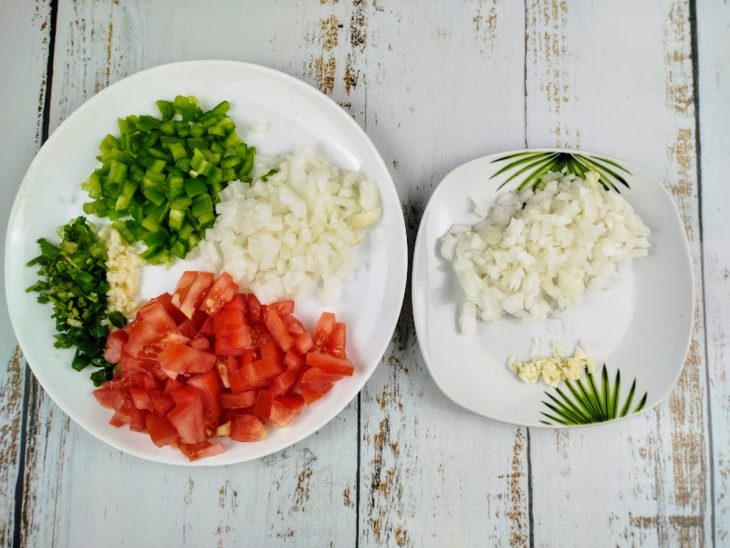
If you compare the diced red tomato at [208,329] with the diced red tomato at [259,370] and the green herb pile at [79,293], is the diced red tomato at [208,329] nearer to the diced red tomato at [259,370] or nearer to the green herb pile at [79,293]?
the diced red tomato at [259,370]

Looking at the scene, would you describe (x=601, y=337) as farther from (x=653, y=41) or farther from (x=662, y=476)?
(x=653, y=41)

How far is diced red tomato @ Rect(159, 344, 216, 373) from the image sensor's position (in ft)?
5.45

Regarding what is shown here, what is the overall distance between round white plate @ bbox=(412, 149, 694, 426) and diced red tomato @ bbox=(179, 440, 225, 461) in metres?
0.65

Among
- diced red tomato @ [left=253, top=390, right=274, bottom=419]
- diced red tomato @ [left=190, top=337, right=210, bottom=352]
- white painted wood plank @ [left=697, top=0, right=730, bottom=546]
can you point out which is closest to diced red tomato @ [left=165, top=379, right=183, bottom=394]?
diced red tomato @ [left=190, top=337, right=210, bottom=352]

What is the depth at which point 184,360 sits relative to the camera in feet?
5.47

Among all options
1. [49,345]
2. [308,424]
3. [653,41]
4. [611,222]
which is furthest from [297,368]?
[653,41]

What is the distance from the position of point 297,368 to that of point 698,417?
1.27m

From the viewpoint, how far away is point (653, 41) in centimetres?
214

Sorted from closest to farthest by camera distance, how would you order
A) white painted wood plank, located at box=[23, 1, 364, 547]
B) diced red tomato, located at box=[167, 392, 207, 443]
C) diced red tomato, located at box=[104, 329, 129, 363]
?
diced red tomato, located at box=[167, 392, 207, 443]
diced red tomato, located at box=[104, 329, 129, 363]
white painted wood plank, located at box=[23, 1, 364, 547]

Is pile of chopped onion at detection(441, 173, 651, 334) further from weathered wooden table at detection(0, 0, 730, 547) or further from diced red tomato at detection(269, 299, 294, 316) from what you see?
diced red tomato at detection(269, 299, 294, 316)

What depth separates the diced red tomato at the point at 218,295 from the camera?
1.74 meters

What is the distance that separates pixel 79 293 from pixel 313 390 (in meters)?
0.71

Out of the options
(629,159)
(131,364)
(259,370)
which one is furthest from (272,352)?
(629,159)

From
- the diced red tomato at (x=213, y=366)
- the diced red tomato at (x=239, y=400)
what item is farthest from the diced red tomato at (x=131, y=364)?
the diced red tomato at (x=239, y=400)
